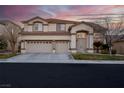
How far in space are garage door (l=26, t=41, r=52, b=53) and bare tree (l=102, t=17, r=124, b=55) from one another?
13.7 feet

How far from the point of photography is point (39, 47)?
1441cm

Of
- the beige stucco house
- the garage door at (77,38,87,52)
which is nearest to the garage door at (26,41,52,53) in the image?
the beige stucco house

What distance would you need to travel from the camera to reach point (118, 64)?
43.0 feet

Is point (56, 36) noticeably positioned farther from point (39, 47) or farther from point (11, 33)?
point (11, 33)

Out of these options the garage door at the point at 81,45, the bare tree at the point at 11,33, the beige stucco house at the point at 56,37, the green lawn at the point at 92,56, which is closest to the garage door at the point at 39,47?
the beige stucco house at the point at 56,37

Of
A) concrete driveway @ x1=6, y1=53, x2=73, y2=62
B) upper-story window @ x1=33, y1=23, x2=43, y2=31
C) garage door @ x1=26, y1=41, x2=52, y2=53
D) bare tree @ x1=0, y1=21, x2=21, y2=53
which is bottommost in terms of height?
concrete driveway @ x1=6, y1=53, x2=73, y2=62

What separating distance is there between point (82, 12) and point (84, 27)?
6.19 feet

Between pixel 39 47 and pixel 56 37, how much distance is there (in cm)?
169

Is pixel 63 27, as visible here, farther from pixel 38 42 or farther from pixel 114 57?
pixel 114 57

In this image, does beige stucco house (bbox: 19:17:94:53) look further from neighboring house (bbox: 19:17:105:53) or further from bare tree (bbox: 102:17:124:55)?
bare tree (bbox: 102:17:124:55)

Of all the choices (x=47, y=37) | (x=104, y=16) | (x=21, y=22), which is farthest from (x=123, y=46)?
(x=21, y=22)

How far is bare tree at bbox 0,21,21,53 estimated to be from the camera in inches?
506

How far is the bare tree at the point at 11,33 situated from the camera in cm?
1284

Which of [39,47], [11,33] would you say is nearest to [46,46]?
[39,47]
